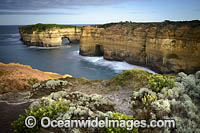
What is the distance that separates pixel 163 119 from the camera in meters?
5.66

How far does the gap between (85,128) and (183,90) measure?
4973mm

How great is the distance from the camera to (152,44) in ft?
103

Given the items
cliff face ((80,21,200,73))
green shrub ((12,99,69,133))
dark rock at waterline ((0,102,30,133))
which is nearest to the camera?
green shrub ((12,99,69,133))

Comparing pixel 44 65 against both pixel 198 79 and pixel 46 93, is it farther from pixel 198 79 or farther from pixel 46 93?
pixel 198 79

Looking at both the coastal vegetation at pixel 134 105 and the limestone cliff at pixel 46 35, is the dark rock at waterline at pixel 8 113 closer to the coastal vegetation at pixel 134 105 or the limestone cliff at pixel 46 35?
the coastal vegetation at pixel 134 105

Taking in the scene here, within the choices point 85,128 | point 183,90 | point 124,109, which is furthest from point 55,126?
point 183,90

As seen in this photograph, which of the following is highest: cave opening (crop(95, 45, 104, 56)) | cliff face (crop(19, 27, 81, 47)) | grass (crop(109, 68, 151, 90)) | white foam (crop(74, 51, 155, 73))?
cliff face (crop(19, 27, 81, 47))

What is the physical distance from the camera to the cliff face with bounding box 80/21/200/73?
84.2 ft

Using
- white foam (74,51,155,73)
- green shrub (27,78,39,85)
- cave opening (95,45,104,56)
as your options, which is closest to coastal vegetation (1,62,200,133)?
green shrub (27,78,39,85)

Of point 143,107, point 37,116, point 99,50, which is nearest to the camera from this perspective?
point 37,116

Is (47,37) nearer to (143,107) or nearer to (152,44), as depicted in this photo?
(152,44)

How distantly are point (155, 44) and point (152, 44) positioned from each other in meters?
0.75

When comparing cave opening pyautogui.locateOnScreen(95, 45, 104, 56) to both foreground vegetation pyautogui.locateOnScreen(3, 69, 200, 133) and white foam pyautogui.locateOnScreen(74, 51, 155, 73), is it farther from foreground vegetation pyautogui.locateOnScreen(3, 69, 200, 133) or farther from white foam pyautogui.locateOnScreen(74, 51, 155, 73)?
foreground vegetation pyautogui.locateOnScreen(3, 69, 200, 133)

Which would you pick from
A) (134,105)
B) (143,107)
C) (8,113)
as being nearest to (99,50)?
(8,113)
